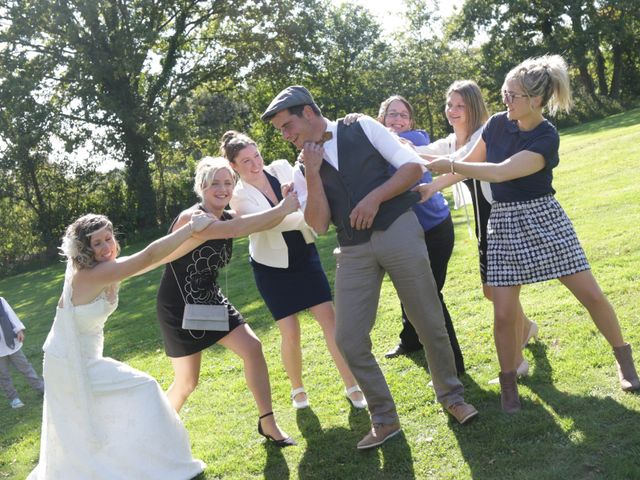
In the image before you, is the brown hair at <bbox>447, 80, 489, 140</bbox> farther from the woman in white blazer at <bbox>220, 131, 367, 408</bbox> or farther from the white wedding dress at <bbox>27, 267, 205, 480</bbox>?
the white wedding dress at <bbox>27, 267, 205, 480</bbox>

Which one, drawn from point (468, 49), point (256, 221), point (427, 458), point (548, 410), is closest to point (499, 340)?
point (548, 410)

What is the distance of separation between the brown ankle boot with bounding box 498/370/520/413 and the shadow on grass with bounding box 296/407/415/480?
746 mm

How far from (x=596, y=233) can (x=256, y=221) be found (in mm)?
6487

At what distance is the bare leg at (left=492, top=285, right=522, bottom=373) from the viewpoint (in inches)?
187

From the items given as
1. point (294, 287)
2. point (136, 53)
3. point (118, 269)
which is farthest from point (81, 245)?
point (136, 53)

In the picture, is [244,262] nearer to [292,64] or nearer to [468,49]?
[292,64]

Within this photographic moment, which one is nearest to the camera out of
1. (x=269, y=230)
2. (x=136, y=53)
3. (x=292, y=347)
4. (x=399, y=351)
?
(x=269, y=230)

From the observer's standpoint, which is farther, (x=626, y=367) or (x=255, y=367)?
(x=255, y=367)

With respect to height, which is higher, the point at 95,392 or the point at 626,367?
the point at 95,392

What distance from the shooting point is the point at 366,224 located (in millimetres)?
4500

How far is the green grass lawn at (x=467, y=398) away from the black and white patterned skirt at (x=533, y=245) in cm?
91

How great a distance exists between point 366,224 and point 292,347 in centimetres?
178

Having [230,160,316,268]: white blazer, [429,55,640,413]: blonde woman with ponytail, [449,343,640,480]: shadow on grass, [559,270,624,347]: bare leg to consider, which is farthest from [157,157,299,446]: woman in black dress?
[559,270,624,347]: bare leg

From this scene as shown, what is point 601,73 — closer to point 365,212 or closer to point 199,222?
Result: point 365,212
